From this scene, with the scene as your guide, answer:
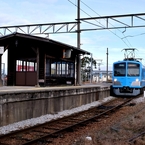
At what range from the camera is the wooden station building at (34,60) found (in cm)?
2000

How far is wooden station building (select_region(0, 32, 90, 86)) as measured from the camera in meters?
20.0

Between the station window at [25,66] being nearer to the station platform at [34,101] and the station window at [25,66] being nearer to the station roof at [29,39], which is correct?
the station roof at [29,39]

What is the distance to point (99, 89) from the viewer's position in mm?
23422

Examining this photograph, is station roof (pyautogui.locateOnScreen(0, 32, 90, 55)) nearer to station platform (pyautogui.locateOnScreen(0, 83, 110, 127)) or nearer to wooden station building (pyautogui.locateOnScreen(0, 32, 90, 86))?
wooden station building (pyautogui.locateOnScreen(0, 32, 90, 86))

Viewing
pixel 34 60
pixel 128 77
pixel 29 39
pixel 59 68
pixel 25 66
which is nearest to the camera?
pixel 29 39

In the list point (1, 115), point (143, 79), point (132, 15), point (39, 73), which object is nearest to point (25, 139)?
point (1, 115)

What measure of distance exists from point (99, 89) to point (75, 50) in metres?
3.74

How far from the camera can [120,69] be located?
25000mm

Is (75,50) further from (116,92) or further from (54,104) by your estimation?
(54,104)

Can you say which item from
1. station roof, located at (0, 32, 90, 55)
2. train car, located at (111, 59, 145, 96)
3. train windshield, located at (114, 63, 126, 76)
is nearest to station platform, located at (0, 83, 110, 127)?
station roof, located at (0, 32, 90, 55)

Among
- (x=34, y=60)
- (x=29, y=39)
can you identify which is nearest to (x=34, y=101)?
(x=29, y=39)

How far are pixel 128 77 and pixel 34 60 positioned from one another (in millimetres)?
8189

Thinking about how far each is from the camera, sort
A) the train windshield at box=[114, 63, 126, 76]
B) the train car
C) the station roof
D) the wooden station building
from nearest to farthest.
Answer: the station roof
the wooden station building
the train car
the train windshield at box=[114, 63, 126, 76]

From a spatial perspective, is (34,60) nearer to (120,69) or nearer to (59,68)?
(59,68)
